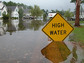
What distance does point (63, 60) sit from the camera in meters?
6.04

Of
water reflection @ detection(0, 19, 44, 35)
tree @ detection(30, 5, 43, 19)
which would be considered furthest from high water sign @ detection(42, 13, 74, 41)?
tree @ detection(30, 5, 43, 19)

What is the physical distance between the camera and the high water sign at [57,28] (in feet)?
23.8

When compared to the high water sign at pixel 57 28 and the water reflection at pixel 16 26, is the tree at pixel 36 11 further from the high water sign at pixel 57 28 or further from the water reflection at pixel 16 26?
the high water sign at pixel 57 28

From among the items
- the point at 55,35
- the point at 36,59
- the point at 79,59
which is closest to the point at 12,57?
the point at 36,59

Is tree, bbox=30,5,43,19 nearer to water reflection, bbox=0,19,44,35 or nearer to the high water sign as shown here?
water reflection, bbox=0,19,44,35

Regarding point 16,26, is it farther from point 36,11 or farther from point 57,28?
point 36,11

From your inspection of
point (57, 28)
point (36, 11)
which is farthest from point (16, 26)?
point (36, 11)

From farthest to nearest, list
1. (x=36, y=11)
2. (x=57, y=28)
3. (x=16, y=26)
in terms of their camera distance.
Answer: (x=36, y=11) → (x=16, y=26) → (x=57, y=28)

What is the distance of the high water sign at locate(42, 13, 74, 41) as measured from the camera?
724 centimetres

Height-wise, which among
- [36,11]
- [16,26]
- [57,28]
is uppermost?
[57,28]

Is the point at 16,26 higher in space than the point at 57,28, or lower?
lower

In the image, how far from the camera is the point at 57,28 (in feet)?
23.8

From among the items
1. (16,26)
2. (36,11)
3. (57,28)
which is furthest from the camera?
(36,11)

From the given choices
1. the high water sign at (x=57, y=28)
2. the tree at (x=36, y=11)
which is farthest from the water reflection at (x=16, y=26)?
the tree at (x=36, y=11)
